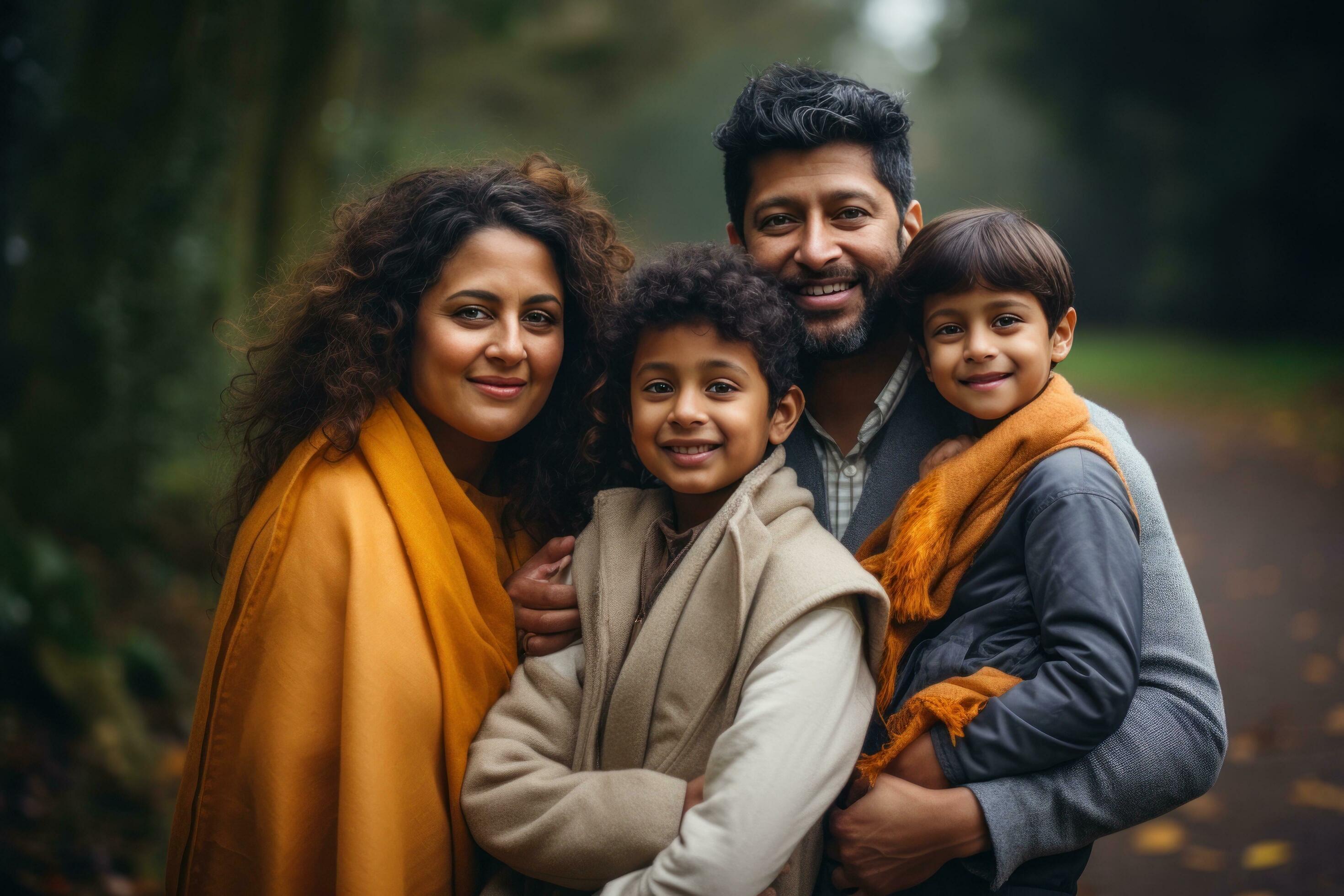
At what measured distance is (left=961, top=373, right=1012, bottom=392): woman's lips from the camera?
2.42 m

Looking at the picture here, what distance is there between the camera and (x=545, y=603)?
2564mm

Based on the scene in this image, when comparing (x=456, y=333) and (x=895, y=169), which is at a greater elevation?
(x=895, y=169)

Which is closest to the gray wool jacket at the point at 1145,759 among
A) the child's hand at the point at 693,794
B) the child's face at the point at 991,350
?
the child's face at the point at 991,350

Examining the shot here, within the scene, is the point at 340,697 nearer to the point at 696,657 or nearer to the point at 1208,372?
the point at 696,657

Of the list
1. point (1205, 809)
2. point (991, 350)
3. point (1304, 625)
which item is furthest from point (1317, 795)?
point (991, 350)

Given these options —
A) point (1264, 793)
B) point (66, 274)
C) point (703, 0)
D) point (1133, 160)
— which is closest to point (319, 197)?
point (66, 274)

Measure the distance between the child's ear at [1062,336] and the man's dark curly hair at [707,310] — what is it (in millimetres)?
621

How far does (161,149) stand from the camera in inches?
255

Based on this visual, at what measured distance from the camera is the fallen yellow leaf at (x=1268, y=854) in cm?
426

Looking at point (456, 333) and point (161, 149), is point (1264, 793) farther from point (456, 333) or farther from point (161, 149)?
point (161, 149)

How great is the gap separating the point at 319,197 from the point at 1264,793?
6.54 meters

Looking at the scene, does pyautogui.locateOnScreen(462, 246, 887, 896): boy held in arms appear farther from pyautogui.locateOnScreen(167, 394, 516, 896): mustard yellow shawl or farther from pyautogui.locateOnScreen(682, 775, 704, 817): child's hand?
pyautogui.locateOnScreen(167, 394, 516, 896): mustard yellow shawl

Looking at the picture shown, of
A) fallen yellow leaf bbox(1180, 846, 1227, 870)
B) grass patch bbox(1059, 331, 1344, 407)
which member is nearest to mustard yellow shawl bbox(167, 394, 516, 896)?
fallen yellow leaf bbox(1180, 846, 1227, 870)

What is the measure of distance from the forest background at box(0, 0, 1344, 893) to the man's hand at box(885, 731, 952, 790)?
1841mm
